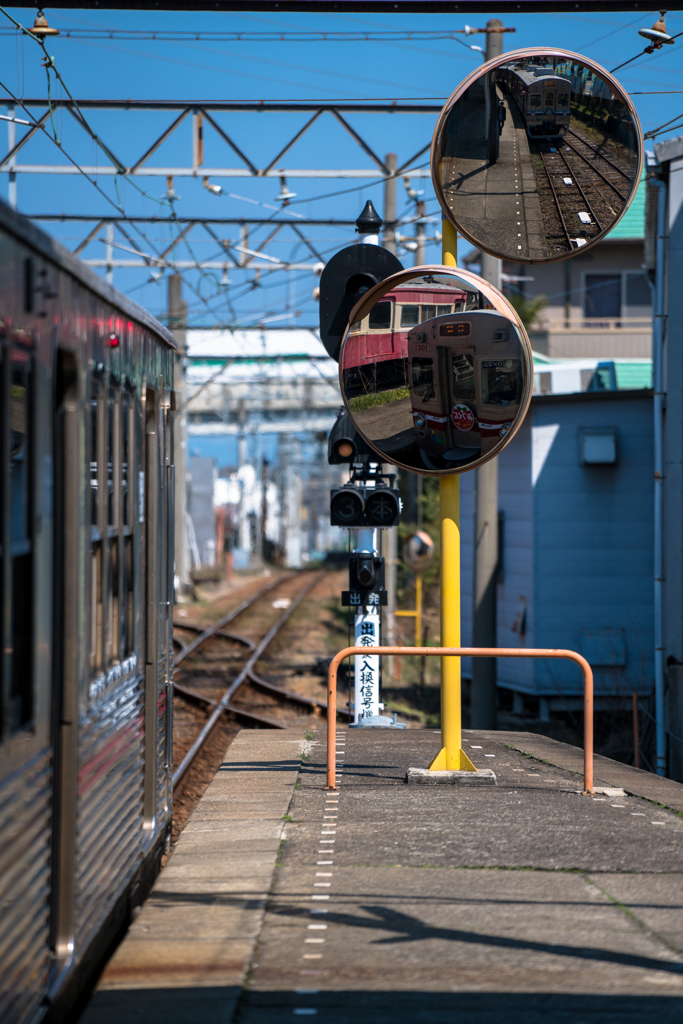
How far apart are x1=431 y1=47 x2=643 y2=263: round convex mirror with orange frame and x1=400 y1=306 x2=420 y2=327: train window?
0.56m

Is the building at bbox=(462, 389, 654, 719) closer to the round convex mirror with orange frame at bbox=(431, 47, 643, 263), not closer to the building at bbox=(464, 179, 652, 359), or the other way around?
the round convex mirror with orange frame at bbox=(431, 47, 643, 263)

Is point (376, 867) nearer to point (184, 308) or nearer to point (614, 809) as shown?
point (614, 809)

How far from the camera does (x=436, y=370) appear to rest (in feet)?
21.2

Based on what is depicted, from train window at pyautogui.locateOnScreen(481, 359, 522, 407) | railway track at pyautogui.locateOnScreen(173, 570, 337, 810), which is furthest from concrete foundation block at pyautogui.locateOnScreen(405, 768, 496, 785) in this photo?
railway track at pyautogui.locateOnScreen(173, 570, 337, 810)

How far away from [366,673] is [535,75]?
5.89 meters

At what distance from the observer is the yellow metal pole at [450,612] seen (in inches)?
255

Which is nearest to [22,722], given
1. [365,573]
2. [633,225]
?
[365,573]

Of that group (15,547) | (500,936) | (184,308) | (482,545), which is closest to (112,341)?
(15,547)

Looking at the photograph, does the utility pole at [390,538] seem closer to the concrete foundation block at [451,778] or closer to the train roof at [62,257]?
the concrete foundation block at [451,778]

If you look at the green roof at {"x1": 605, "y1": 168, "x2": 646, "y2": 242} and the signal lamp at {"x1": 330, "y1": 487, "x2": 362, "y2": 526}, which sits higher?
the green roof at {"x1": 605, "y1": 168, "x2": 646, "y2": 242}

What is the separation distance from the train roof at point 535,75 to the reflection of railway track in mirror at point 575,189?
31cm

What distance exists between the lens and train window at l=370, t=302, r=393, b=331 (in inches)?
258

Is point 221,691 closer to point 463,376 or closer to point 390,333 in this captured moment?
point 390,333

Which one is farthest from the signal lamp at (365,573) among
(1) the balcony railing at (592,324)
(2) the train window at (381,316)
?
(1) the balcony railing at (592,324)
